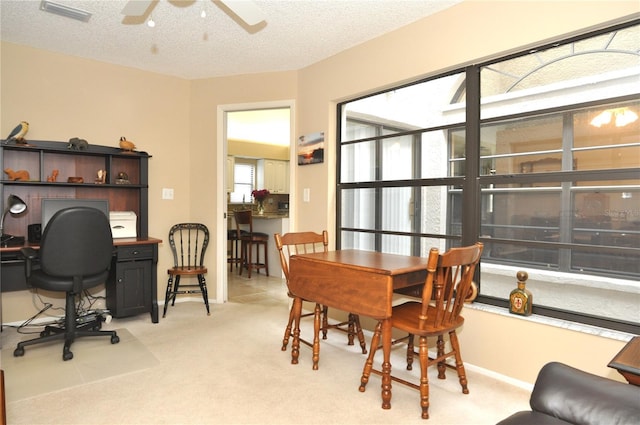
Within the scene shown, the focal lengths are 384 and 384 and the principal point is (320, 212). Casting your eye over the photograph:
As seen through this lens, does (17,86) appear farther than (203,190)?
No

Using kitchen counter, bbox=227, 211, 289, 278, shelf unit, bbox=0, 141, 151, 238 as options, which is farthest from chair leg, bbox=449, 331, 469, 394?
kitchen counter, bbox=227, 211, 289, 278

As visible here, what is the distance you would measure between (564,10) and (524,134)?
0.68 meters

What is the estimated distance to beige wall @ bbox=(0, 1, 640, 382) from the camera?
2178 millimetres

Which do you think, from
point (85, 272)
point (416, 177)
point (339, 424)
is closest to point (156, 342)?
point (85, 272)

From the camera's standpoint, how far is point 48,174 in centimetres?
346

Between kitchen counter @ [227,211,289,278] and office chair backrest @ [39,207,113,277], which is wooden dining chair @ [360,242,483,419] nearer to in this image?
office chair backrest @ [39,207,113,277]

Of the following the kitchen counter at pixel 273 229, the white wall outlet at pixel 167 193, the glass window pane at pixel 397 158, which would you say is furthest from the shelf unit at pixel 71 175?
the glass window pane at pixel 397 158

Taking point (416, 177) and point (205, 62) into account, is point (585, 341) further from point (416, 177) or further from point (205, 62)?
point (205, 62)

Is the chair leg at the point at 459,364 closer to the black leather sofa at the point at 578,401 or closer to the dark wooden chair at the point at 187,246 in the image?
the black leather sofa at the point at 578,401

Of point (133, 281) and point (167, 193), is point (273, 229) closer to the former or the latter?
point (167, 193)

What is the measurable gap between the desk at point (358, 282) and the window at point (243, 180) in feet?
20.2

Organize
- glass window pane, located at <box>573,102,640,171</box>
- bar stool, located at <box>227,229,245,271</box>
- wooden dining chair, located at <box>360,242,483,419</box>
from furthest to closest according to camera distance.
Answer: bar stool, located at <box>227,229,245,271</box> < glass window pane, located at <box>573,102,640,171</box> < wooden dining chair, located at <box>360,242,483,419</box>

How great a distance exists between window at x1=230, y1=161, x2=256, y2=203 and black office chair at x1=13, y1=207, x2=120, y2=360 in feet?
18.5

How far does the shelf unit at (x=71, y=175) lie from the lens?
3275 millimetres
